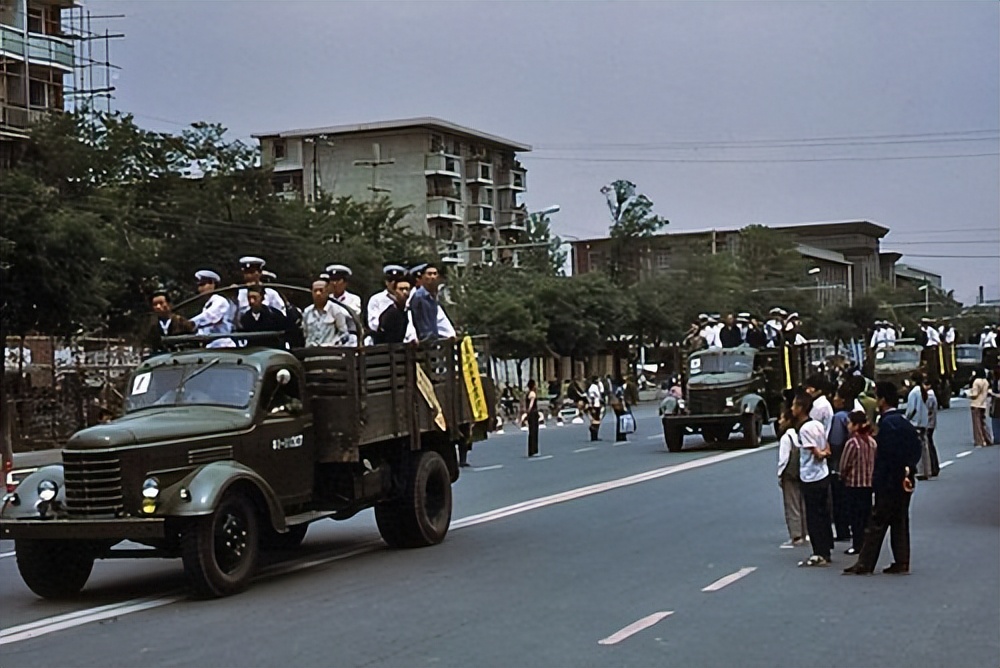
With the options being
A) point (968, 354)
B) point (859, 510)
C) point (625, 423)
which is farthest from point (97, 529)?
point (968, 354)

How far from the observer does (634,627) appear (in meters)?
10.6

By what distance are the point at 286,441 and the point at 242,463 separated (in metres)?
0.69

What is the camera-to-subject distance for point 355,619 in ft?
36.1

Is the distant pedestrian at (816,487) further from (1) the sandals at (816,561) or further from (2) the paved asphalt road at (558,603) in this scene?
(2) the paved asphalt road at (558,603)

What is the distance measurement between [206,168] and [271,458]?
33.9 m

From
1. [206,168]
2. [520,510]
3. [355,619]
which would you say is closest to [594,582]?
[355,619]

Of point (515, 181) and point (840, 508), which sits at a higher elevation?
point (515, 181)

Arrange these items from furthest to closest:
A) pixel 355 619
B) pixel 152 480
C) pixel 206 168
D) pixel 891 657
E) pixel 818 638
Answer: pixel 206 168
pixel 152 480
pixel 355 619
pixel 818 638
pixel 891 657

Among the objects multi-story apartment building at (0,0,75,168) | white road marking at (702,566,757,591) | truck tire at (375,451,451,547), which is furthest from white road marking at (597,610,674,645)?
multi-story apartment building at (0,0,75,168)

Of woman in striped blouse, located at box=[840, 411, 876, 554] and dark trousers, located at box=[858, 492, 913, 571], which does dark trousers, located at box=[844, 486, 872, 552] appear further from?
dark trousers, located at box=[858, 492, 913, 571]

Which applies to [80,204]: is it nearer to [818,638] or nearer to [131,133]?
[131,133]

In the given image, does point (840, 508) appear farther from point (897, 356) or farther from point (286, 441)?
point (897, 356)

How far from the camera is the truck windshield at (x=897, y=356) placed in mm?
43562

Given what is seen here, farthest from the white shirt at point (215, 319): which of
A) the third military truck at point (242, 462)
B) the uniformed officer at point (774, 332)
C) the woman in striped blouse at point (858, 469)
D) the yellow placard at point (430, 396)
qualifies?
the uniformed officer at point (774, 332)
